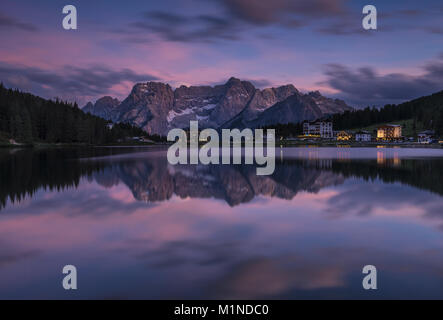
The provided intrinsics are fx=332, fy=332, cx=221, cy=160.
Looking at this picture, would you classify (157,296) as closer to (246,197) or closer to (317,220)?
(317,220)

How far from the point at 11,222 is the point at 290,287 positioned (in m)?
17.3

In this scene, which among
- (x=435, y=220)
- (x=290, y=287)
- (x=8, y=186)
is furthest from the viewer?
(x=8, y=186)

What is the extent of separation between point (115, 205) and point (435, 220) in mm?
21903

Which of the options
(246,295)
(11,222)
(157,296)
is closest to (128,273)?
(157,296)

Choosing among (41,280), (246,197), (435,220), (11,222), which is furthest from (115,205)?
(435,220)

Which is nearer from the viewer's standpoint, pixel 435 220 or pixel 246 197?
pixel 435 220

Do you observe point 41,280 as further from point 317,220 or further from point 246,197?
point 246,197

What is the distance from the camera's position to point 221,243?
16.1 m

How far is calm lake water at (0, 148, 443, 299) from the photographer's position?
11.1 metres

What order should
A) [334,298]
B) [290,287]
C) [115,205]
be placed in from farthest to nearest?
[115,205] → [290,287] → [334,298]

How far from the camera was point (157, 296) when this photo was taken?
409 inches

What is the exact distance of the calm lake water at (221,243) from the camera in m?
11.1

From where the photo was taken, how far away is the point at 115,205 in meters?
25.8
